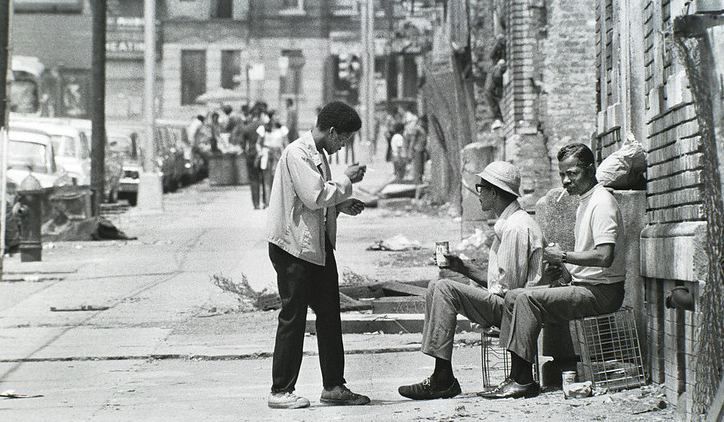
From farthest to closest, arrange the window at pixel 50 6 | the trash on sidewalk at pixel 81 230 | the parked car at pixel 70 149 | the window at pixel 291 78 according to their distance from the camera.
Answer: the window at pixel 291 78, the window at pixel 50 6, the parked car at pixel 70 149, the trash on sidewalk at pixel 81 230

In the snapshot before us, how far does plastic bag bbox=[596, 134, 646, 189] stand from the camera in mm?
7379

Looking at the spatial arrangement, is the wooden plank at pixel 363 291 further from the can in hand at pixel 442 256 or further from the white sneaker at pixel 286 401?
the white sneaker at pixel 286 401

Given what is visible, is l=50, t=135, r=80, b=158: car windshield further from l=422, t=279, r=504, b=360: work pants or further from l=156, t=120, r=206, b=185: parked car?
l=422, t=279, r=504, b=360: work pants

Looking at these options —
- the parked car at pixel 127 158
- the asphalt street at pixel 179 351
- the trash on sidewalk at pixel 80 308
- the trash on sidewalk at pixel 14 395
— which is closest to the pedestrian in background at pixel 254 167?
→ the parked car at pixel 127 158

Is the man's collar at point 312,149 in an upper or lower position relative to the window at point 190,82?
lower

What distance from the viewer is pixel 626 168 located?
24.4 ft

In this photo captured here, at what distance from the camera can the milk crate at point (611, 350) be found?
274 inches

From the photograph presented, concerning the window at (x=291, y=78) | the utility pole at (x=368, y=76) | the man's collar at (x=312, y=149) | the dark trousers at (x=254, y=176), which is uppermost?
the window at (x=291, y=78)

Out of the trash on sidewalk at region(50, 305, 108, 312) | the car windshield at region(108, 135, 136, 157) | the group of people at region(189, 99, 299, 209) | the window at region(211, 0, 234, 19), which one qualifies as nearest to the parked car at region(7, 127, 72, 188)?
the group of people at region(189, 99, 299, 209)

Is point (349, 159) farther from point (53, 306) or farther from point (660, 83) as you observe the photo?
point (660, 83)

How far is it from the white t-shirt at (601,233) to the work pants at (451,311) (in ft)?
1.70

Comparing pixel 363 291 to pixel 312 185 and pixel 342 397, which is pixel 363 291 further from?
pixel 312 185

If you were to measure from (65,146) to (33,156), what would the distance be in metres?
2.68

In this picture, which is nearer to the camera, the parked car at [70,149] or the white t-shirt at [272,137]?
the parked car at [70,149]
